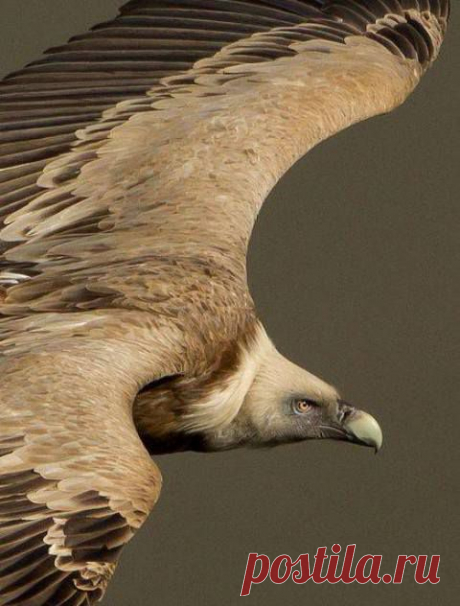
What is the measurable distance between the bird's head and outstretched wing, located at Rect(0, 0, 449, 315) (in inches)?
19.1

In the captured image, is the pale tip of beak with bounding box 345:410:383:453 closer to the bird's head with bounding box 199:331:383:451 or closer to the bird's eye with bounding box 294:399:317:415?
the bird's head with bounding box 199:331:383:451

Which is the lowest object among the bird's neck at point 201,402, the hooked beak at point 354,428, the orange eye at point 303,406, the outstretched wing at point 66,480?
the hooked beak at point 354,428

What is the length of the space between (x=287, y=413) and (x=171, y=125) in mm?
1542

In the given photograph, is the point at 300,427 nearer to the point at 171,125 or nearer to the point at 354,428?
the point at 354,428

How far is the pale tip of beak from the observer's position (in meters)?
8.49

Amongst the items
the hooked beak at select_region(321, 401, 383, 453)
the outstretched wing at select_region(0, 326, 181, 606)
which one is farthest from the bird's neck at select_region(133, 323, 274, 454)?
the outstretched wing at select_region(0, 326, 181, 606)

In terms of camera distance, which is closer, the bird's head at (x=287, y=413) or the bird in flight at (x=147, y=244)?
the bird in flight at (x=147, y=244)

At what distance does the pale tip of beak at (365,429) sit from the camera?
849 cm

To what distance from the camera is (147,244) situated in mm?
8422

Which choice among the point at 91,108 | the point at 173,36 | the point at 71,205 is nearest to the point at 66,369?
the point at 71,205

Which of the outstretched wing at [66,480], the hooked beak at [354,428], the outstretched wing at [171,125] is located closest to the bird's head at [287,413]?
the hooked beak at [354,428]

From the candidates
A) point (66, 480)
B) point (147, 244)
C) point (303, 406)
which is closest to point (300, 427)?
point (303, 406)

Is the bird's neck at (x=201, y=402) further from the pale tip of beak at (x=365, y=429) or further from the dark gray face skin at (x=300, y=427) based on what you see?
the pale tip of beak at (x=365, y=429)

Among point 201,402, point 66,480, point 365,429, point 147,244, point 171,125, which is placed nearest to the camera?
point 66,480
